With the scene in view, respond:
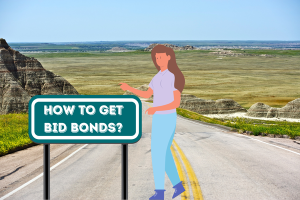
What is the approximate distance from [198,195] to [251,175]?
2.25m

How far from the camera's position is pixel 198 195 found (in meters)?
6.61

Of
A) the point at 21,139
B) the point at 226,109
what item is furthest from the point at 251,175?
the point at 226,109

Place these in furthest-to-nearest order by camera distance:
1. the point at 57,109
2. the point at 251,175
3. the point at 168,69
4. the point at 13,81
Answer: the point at 13,81 < the point at 251,175 < the point at 168,69 < the point at 57,109

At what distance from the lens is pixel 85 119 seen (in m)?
3.95

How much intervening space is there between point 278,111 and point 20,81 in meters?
29.4

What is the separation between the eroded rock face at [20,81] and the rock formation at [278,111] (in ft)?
74.7

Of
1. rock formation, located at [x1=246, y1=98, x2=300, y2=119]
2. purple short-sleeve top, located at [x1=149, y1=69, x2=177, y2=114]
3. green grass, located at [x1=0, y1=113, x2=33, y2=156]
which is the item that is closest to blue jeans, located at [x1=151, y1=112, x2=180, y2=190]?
purple short-sleeve top, located at [x1=149, y1=69, x2=177, y2=114]

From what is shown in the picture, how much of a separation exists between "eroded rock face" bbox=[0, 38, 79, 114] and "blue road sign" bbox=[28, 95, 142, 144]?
84.7ft

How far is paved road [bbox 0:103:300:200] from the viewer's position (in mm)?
6781

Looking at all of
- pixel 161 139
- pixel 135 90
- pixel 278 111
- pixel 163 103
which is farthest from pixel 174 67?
pixel 278 111

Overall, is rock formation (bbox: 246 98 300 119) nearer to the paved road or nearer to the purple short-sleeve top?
the paved road

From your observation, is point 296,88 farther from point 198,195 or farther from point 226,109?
point 198,195

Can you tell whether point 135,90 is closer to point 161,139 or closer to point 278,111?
point 161,139

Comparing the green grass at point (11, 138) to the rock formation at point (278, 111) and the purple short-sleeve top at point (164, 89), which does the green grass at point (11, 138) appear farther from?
the rock formation at point (278, 111)
